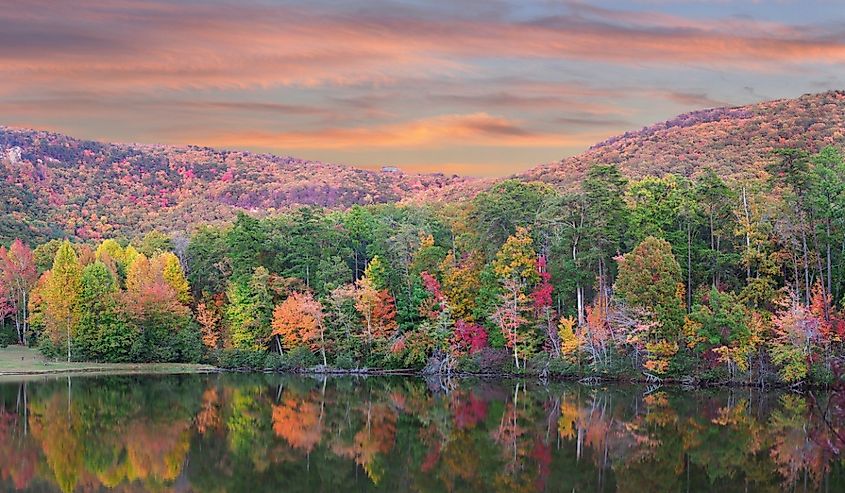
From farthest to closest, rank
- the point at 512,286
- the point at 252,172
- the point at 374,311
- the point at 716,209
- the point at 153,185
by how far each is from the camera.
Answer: the point at 252,172
the point at 153,185
the point at 374,311
the point at 512,286
the point at 716,209

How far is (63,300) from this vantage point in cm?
6806

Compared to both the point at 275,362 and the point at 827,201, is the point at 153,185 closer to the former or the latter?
the point at 275,362

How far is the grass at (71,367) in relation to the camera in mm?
62625

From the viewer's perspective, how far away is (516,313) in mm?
56062

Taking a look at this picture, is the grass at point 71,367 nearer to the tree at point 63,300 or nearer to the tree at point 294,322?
the tree at point 63,300

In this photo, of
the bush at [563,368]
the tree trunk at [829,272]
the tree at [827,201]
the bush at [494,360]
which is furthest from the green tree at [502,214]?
the tree trunk at [829,272]

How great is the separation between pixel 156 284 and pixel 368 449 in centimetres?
4242

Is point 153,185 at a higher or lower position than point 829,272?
higher

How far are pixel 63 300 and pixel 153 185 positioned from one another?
7455 centimetres

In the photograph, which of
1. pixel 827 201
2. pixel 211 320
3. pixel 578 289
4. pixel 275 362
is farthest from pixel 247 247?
pixel 827 201

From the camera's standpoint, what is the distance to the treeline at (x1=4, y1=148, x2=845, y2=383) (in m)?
49.5

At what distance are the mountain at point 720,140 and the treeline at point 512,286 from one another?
73.7ft

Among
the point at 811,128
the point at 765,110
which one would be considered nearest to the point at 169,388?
the point at 811,128

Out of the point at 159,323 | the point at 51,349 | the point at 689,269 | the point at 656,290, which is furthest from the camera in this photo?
the point at 159,323
